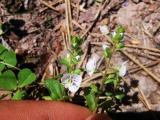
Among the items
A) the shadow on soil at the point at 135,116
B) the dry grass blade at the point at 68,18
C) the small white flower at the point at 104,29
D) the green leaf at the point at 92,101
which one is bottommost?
the shadow on soil at the point at 135,116

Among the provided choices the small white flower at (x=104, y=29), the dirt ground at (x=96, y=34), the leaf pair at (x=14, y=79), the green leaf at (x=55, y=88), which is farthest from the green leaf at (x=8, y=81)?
the small white flower at (x=104, y=29)

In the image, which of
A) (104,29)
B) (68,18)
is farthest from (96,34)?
(68,18)

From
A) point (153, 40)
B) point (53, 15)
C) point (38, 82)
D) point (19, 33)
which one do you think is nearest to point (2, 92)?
point (38, 82)

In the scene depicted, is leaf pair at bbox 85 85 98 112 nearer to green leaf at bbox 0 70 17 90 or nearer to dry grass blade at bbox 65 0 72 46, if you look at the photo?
green leaf at bbox 0 70 17 90

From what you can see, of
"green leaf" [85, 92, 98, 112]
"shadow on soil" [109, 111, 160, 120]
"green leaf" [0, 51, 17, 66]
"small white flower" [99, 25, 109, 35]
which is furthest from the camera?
"small white flower" [99, 25, 109, 35]

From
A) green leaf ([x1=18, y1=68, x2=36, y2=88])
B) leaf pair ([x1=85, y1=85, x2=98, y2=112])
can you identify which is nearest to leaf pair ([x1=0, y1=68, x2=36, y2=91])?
green leaf ([x1=18, y1=68, x2=36, y2=88])

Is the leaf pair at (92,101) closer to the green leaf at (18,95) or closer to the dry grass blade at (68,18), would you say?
the green leaf at (18,95)

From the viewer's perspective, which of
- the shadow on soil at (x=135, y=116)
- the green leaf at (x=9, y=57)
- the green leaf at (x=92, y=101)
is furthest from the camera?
the shadow on soil at (x=135, y=116)
